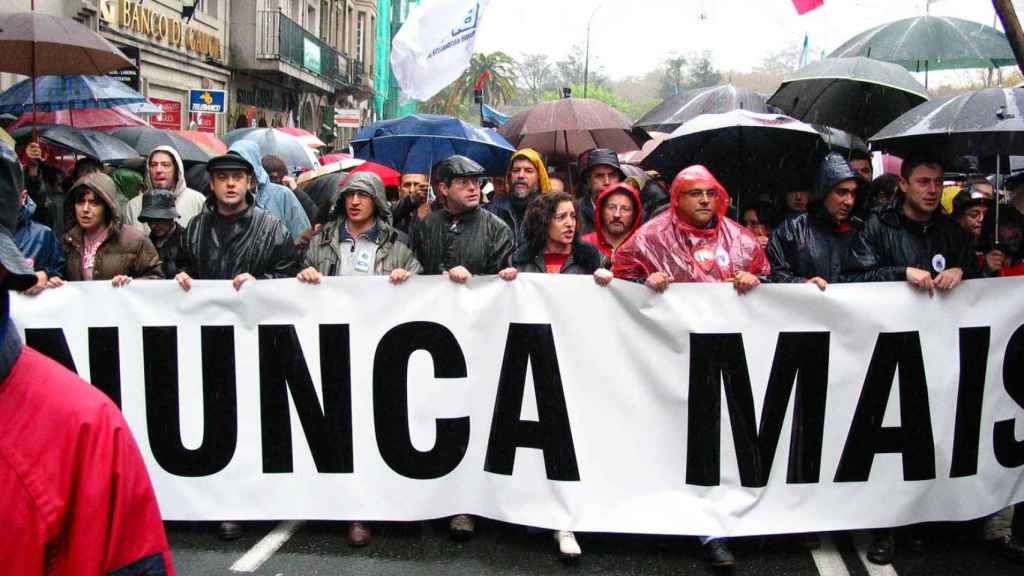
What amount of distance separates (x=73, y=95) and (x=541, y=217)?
6.17 metres

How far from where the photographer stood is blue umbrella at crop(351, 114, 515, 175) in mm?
8039

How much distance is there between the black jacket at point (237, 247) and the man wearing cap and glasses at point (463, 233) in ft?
2.65

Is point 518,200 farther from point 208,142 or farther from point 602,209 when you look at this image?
point 208,142

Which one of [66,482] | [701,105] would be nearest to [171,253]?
[66,482]

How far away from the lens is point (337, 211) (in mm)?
5387

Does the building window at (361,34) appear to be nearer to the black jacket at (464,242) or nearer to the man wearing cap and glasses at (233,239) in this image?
the black jacket at (464,242)

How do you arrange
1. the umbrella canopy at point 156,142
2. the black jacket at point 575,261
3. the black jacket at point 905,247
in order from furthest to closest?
the umbrella canopy at point 156,142 < the black jacket at point 575,261 < the black jacket at point 905,247

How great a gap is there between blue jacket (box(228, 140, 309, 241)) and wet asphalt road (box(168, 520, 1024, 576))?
11.4ft

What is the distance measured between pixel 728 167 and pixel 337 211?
268 centimetres

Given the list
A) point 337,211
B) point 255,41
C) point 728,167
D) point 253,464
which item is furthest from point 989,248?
point 255,41

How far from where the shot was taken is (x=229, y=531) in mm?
4660

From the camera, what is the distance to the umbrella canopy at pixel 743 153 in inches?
254

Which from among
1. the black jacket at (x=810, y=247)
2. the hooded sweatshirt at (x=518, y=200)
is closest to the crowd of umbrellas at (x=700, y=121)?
the black jacket at (x=810, y=247)

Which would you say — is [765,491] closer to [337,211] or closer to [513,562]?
[513,562]
